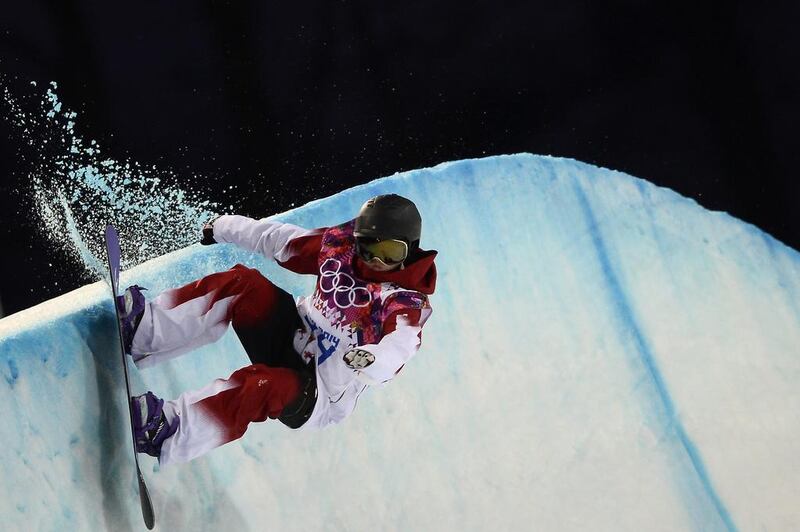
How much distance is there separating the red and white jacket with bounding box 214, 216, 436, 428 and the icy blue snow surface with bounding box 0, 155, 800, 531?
0.37 metres

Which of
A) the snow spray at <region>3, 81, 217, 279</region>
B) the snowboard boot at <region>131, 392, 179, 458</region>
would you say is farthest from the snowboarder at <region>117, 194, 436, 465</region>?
the snow spray at <region>3, 81, 217, 279</region>

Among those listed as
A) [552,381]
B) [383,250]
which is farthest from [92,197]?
[552,381]

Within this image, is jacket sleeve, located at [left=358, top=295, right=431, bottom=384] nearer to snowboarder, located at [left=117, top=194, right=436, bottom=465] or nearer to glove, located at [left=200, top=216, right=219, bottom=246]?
snowboarder, located at [left=117, top=194, right=436, bottom=465]

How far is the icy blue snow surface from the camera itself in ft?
8.27

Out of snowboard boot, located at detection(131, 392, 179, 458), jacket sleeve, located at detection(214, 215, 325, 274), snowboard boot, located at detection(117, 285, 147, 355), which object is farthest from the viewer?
jacket sleeve, located at detection(214, 215, 325, 274)

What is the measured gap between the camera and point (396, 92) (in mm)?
2939

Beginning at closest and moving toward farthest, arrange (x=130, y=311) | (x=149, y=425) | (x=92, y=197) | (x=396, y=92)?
(x=149, y=425) < (x=130, y=311) < (x=92, y=197) < (x=396, y=92)

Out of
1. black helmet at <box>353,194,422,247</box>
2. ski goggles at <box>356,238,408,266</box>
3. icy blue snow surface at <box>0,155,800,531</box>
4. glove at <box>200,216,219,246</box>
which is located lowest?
icy blue snow surface at <box>0,155,800,531</box>

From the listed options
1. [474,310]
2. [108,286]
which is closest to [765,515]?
[474,310]

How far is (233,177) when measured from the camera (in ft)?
9.00

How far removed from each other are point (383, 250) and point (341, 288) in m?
0.17

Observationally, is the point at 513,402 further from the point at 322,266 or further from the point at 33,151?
the point at 33,151

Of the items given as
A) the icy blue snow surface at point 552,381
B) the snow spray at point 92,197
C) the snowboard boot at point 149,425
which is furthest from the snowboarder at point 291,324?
the snow spray at point 92,197

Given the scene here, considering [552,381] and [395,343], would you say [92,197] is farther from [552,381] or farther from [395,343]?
[552,381]
